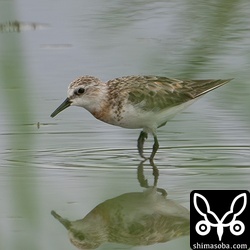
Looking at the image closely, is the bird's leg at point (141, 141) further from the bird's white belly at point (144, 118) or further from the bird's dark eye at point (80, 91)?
the bird's dark eye at point (80, 91)

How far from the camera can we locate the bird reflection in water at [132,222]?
834cm

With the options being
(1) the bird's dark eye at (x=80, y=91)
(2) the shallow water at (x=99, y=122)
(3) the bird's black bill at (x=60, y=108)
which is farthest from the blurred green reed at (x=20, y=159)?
(1) the bird's dark eye at (x=80, y=91)

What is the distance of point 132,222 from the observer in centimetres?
874

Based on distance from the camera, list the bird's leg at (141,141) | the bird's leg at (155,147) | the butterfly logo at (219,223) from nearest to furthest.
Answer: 1. the butterfly logo at (219,223)
2. the bird's leg at (155,147)
3. the bird's leg at (141,141)

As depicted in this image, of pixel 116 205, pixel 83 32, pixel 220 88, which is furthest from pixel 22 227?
pixel 83 32

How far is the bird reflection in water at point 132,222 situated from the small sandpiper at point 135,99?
1.63m

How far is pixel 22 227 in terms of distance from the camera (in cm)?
847

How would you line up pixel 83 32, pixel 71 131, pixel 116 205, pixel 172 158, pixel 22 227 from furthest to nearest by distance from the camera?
1. pixel 83 32
2. pixel 71 131
3. pixel 172 158
4. pixel 116 205
5. pixel 22 227

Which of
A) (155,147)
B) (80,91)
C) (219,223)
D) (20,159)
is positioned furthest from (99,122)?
(219,223)

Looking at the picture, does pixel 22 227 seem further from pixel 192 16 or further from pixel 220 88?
pixel 192 16

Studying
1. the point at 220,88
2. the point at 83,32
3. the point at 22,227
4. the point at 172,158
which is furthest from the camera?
the point at 83,32

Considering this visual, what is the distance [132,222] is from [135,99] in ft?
8.65

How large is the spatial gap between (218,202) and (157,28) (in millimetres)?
5922

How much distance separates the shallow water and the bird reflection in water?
0.29ft
